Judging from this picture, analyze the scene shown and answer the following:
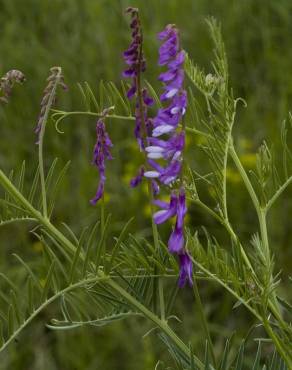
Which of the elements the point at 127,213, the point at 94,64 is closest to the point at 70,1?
the point at 94,64

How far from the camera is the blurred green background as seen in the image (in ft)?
7.69

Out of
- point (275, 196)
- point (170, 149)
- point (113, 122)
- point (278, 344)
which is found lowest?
point (113, 122)

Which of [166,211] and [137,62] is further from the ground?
[137,62]

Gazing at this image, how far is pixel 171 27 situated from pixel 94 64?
2.28 metres

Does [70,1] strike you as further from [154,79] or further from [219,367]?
[219,367]

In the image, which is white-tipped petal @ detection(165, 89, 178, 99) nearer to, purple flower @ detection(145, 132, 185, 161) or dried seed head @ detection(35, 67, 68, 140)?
purple flower @ detection(145, 132, 185, 161)

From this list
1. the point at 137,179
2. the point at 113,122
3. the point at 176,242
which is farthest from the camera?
the point at 113,122

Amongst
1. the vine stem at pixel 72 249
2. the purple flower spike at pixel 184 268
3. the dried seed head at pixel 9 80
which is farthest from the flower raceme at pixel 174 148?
the dried seed head at pixel 9 80

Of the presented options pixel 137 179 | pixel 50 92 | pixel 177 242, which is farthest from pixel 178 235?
pixel 50 92

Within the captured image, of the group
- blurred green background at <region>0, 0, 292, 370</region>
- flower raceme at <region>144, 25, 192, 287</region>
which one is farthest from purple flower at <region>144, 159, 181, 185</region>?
blurred green background at <region>0, 0, 292, 370</region>

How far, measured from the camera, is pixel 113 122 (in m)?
3.02

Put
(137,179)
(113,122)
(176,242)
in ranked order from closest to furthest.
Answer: (176,242) < (137,179) < (113,122)

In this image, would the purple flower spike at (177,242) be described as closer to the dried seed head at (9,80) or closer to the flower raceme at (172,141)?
the flower raceme at (172,141)

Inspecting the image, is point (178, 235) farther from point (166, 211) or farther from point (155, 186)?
point (155, 186)
